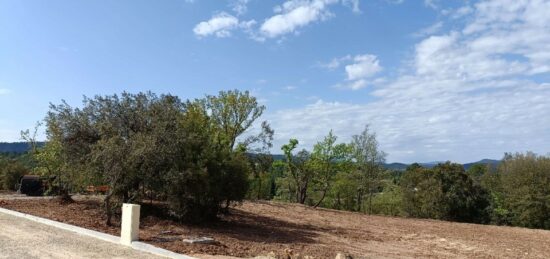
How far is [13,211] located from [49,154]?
10.3 feet

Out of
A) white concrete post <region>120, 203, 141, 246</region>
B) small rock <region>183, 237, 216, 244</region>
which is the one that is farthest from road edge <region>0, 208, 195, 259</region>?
small rock <region>183, 237, 216, 244</region>

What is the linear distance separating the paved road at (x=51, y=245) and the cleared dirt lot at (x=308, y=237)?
3.46ft

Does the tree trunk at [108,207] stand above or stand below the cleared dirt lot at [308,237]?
above

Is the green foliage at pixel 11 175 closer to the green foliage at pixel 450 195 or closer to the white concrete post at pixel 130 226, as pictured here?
the white concrete post at pixel 130 226

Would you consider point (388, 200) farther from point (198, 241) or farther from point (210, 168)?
point (198, 241)

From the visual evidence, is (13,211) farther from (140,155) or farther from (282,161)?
(282,161)

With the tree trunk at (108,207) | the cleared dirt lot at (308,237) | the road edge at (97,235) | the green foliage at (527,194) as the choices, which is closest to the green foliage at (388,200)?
the green foliage at (527,194)

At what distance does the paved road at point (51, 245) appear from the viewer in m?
9.23

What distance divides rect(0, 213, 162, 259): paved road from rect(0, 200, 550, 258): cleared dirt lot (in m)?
1.05

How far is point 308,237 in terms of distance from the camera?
49.1 ft

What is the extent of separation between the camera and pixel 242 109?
27562mm

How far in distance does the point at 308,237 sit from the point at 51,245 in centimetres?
742

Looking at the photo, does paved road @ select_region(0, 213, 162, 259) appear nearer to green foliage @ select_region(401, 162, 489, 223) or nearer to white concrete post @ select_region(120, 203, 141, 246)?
white concrete post @ select_region(120, 203, 141, 246)

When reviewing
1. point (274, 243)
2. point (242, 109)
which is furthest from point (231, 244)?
point (242, 109)
